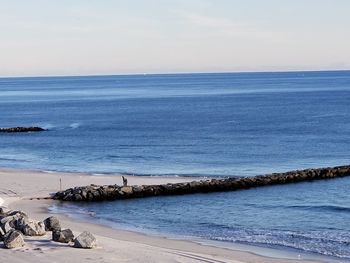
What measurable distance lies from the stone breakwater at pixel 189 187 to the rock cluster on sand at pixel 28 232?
12.0m

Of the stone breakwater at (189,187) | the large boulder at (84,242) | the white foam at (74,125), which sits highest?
the white foam at (74,125)

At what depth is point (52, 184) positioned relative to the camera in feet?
158

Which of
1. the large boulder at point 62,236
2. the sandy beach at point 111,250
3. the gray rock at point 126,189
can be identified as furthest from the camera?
the gray rock at point 126,189

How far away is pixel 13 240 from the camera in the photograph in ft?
85.2

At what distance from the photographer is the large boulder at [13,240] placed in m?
26.0

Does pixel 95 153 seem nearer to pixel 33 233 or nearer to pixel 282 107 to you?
pixel 33 233

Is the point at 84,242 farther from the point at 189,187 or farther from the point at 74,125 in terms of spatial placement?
the point at 74,125

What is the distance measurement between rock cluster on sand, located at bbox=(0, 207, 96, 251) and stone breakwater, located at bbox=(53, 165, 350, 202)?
12.0 meters

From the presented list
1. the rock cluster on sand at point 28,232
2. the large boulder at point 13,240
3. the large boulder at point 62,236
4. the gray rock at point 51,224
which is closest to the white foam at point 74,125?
the rock cluster on sand at point 28,232

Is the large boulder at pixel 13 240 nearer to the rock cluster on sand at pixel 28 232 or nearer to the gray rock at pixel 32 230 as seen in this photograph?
the rock cluster on sand at pixel 28 232

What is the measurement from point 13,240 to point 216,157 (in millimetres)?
39680

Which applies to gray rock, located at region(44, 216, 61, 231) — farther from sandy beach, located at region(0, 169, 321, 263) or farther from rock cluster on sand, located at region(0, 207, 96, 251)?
sandy beach, located at region(0, 169, 321, 263)

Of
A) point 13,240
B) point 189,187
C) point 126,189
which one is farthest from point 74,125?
point 13,240

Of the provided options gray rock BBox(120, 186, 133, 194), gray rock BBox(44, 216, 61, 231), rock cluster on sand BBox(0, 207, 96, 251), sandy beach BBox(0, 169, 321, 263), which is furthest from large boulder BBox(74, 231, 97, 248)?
gray rock BBox(120, 186, 133, 194)
